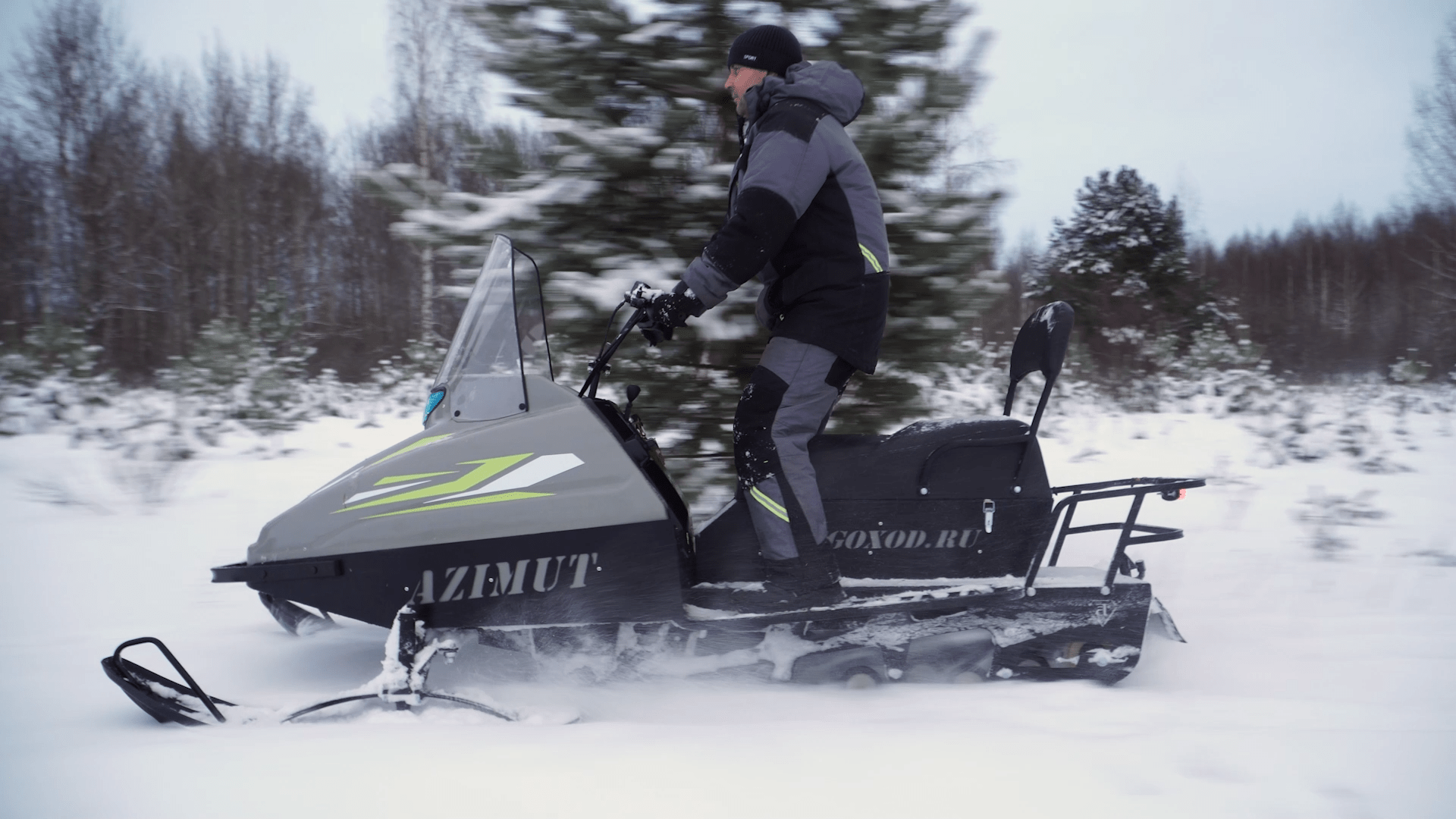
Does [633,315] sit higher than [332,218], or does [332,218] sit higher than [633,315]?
[332,218]

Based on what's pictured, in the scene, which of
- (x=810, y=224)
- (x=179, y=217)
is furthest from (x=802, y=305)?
(x=179, y=217)

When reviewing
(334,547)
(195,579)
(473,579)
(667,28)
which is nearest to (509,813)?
(473,579)

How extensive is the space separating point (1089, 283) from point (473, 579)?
16577 millimetres

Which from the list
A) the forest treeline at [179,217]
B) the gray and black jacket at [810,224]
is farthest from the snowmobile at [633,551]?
the forest treeline at [179,217]

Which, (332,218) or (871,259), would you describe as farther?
(332,218)

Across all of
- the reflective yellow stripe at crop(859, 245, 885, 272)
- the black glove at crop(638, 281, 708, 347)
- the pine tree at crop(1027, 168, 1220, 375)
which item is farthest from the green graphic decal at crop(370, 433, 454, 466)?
the pine tree at crop(1027, 168, 1220, 375)

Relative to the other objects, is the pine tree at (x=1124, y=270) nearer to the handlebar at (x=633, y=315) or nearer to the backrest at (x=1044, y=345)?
the backrest at (x=1044, y=345)

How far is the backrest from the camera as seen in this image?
2520mm

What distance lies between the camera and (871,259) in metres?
2.47

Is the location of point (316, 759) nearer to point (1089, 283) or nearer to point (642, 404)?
point (642, 404)

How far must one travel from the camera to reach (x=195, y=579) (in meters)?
3.60

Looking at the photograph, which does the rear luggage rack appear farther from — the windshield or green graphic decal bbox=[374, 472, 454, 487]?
green graphic decal bbox=[374, 472, 454, 487]

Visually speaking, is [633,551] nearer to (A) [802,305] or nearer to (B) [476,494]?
(B) [476,494]

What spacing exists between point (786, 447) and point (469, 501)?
2.91 ft
